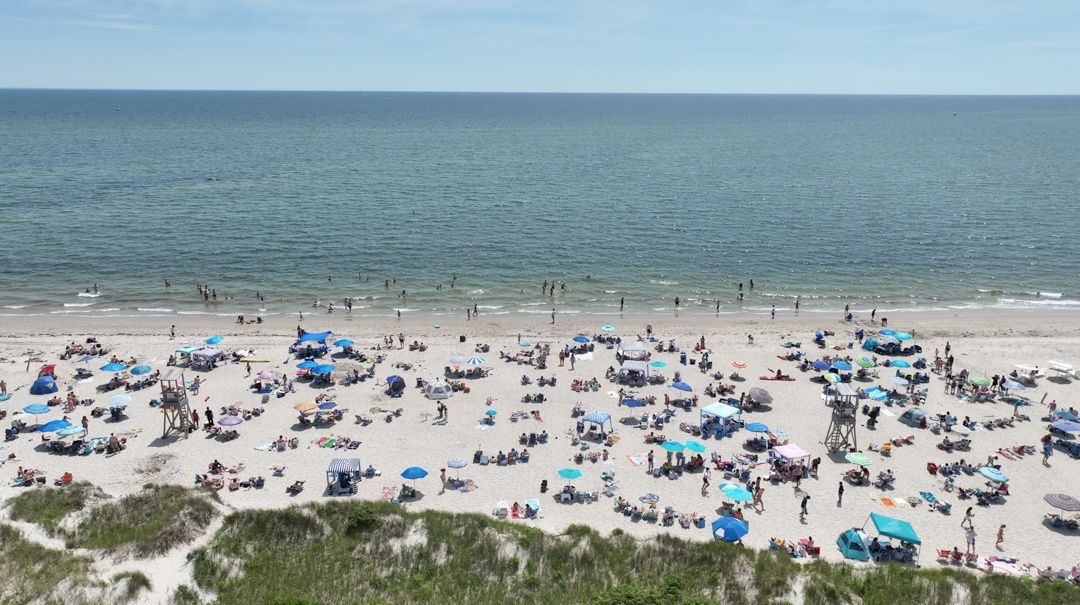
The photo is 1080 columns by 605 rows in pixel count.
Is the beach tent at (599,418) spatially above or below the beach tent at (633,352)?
below

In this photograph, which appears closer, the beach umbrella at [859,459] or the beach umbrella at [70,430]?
the beach umbrella at [859,459]

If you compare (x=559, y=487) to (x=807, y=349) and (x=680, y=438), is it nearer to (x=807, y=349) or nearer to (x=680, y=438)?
(x=680, y=438)

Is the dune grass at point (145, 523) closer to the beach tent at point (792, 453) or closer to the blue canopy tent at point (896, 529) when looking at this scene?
the beach tent at point (792, 453)

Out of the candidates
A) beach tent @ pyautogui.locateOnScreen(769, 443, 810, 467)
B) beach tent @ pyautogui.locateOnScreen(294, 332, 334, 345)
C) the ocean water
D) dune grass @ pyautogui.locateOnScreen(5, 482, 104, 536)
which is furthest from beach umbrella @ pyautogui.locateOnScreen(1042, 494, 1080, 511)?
beach tent @ pyautogui.locateOnScreen(294, 332, 334, 345)

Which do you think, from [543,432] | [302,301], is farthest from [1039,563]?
[302,301]

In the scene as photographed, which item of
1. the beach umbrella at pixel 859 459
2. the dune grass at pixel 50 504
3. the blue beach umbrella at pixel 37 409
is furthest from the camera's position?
the blue beach umbrella at pixel 37 409

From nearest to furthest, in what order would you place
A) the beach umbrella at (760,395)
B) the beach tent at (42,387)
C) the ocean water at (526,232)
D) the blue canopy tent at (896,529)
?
the blue canopy tent at (896,529) < the beach umbrella at (760,395) < the beach tent at (42,387) < the ocean water at (526,232)

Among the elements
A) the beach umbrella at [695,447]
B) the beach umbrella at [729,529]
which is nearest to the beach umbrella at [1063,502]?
the beach umbrella at [729,529]
